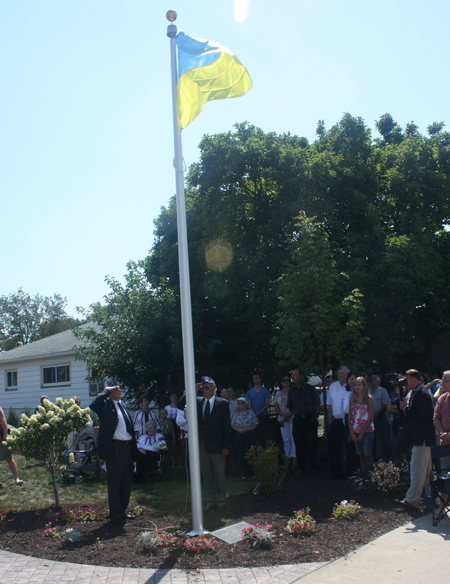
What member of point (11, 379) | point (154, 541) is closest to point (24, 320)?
point (11, 379)

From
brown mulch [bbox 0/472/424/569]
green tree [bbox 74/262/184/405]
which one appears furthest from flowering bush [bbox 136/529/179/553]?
green tree [bbox 74/262/184/405]

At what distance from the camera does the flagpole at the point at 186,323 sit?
5902mm

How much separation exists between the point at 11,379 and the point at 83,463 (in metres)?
18.0

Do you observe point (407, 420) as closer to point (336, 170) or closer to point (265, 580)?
point (265, 580)

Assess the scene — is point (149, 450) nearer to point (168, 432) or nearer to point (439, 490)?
point (168, 432)

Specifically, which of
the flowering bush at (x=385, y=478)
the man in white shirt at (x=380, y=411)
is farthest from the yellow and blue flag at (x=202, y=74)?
the man in white shirt at (x=380, y=411)

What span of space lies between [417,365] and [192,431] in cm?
1431

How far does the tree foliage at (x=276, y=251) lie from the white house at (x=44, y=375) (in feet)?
20.2

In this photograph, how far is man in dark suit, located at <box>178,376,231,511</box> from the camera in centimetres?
742

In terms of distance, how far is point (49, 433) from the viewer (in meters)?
7.64

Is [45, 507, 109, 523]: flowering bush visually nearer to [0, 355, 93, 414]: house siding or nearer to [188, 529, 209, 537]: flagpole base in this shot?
[188, 529, 209, 537]: flagpole base

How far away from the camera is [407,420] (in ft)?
22.5

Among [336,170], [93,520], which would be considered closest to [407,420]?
[93,520]

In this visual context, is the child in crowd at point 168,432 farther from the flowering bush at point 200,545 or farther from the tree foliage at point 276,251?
the flowering bush at point 200,545
